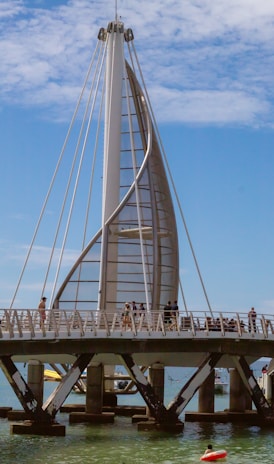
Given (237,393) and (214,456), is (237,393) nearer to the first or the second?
(237,393)

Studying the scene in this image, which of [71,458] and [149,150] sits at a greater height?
[149,150]

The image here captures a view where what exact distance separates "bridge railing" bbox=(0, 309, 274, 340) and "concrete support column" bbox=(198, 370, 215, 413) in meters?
6.07

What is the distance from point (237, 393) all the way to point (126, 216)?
13.2m

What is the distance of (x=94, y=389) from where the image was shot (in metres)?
52.6

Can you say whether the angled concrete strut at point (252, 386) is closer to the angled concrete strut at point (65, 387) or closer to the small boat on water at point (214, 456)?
the angled concrete strut at point (65, 387)

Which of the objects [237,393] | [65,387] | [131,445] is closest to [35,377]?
[65,387]

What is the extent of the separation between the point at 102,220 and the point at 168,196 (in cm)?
613

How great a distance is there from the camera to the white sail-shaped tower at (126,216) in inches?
2404

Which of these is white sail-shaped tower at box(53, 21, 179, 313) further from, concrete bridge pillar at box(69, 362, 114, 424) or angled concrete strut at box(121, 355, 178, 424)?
angled concrete strut at box(121, 355, 178, 424)

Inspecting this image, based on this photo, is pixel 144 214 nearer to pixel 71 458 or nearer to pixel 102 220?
pixel 102 220

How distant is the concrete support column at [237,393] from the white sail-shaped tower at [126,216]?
6.87m

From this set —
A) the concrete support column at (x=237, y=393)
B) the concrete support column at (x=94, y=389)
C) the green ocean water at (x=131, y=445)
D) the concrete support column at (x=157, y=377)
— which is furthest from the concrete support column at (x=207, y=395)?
the concrete support column at (x=94, y=389)

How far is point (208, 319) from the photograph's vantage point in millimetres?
48969

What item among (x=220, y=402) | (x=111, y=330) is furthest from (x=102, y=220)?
(x=220, y=402)
